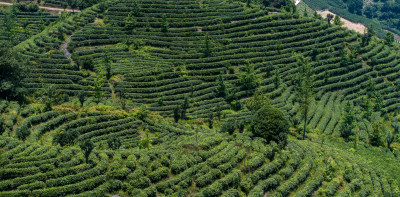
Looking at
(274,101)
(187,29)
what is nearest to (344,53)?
(274,101)

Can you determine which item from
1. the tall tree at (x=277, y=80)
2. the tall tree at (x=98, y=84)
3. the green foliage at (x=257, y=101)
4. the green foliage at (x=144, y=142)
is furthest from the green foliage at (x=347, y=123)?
the tall tree at (x=98, y=84)

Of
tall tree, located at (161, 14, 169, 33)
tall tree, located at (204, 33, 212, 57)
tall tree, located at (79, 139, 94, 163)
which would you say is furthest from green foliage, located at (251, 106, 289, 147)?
tall tree, located at (161, 14, 169, 33)

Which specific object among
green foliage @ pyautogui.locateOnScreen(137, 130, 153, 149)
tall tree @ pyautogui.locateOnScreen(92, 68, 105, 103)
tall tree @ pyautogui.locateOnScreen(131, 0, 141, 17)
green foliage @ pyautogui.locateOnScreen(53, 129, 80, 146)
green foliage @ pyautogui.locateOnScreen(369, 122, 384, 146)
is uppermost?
tall tree @ pyautogui.locateOnScreen(131, 0, 141, 17)

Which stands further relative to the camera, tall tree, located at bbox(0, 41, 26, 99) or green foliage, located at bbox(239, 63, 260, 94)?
green foliage, located at bbox(239, 63, 260, 94)

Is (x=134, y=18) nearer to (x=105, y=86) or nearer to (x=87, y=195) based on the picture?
A: (x=105, y=86)

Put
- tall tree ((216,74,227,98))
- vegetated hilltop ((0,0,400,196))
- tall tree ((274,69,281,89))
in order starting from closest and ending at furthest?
vegetated hilltop ((0,0,400,196))
tall tree ((216,74,227,98))
tall tree ((274,69,281,89))

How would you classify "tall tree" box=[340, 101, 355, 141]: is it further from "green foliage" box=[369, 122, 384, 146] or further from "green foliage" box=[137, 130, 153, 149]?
"green foliage" box=[137, 130, 153, 149]

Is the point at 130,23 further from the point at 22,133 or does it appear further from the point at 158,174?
the point at 158,174

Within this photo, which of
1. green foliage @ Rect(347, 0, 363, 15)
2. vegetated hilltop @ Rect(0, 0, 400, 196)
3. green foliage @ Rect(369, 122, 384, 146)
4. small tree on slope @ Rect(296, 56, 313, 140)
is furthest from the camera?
green foliage @ Rect(347, 0, 363, 15)
